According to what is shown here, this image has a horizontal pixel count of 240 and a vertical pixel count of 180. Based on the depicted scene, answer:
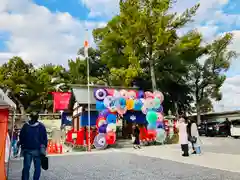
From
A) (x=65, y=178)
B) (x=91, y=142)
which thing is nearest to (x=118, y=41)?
(x=91, y=142)

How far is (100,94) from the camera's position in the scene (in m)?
18.8

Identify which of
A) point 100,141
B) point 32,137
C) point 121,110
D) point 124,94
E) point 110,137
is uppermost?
point 124,94

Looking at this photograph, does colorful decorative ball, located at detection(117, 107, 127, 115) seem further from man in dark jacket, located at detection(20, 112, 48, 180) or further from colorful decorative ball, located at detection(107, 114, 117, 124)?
man in dark jacket, located at detection(20, 112, 48, 180)

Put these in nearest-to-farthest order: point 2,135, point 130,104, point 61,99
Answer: point 2,135 < point 130,104 < point 61,99

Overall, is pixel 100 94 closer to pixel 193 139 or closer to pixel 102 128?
pixel 102 128

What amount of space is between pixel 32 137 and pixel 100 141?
12141mm

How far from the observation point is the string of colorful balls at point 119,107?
18.2 m

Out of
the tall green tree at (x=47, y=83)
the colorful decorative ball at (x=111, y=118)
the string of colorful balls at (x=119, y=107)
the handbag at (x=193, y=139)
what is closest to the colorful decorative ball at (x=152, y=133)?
the string of colorful balls at (x=119, y=107)

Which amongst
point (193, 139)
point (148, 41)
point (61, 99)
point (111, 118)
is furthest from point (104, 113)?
point (148, 41)

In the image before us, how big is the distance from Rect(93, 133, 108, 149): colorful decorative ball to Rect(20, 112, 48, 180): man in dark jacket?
1180 centimetres

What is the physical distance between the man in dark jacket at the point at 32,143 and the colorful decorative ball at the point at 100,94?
1227 centimetres

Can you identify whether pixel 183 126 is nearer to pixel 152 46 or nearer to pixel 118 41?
pixel 152 46

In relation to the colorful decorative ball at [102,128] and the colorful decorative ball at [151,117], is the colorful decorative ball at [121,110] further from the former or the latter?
the colorful decorative ball at [151,117]

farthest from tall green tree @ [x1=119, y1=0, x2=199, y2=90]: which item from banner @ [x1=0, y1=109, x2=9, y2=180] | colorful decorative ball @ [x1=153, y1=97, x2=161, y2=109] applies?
banner @ [x1=0, y1=109, x2=9, y2=180]
